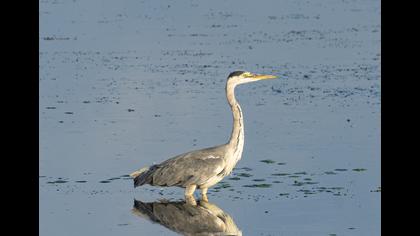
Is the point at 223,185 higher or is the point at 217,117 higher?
the point at 217,117

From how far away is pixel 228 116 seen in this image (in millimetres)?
16812

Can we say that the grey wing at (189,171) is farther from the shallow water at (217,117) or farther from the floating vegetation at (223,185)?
the floating vegetation at (223,185)

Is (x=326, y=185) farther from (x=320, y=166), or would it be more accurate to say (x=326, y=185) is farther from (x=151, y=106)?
(x=151, y=106)

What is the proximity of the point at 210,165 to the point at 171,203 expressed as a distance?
60 cm

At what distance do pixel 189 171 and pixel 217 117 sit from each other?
15.7 feet

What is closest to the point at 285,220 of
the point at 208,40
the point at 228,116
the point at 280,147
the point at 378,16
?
the point at 280,147

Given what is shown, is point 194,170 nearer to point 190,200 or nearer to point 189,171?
point 189,171

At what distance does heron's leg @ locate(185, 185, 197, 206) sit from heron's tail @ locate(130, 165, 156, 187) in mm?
445

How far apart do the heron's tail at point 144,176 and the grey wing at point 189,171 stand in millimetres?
62

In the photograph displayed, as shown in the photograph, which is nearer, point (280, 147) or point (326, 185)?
point (326, 185)

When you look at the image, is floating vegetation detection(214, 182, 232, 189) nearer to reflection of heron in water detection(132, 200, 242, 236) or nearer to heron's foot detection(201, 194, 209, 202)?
heron's foot detection(201, 194, 209, 202)

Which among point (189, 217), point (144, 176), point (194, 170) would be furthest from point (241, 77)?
point (189, 217)

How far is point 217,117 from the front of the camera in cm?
1673

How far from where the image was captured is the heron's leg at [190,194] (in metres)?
12.1
